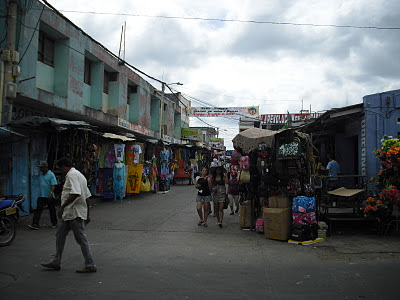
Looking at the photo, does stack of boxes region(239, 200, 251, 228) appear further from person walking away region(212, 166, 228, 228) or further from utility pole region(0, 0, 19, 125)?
utility pole region(0, 0, 19, 125)

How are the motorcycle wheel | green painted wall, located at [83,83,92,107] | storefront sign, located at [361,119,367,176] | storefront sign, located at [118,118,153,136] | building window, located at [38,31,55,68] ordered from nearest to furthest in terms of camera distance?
the motorcycle wheel, storefront sign, located at [361,119,367,176], building window, located at [38,31,55,68], green painted wall, located at [83,83,92,107], storefront sign, located at [118,118,153,136]

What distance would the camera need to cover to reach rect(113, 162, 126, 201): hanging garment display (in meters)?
13.9

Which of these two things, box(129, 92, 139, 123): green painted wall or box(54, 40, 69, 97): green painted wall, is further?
box(129, 92, 139, 123): green painted wall

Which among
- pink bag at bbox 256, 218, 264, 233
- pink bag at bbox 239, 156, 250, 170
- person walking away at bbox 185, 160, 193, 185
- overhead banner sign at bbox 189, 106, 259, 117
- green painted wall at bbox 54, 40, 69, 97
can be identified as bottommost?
pink bag at bbox 256, 218, 264, 233

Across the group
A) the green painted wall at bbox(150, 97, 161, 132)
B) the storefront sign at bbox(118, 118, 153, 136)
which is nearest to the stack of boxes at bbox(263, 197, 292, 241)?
the storefront sign at bbox(118, 118, 153, 136)

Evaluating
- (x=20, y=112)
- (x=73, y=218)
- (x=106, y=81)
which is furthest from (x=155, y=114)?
(x=73, y=218)

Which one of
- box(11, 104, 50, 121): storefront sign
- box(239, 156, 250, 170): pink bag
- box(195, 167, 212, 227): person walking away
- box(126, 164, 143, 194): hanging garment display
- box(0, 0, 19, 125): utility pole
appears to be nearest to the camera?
box(239, 156, 250, 170): pink bag

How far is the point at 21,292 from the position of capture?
4520mm

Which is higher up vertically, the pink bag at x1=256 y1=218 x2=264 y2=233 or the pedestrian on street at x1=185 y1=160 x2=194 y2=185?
the pedestrian on street at x1=185 y1=160 x2=194 y2=185

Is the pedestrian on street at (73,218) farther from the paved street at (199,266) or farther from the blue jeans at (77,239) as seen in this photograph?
the paved street at (199,266)

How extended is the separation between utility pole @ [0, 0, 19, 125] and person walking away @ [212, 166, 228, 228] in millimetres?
6282

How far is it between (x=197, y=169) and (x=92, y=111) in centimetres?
1362

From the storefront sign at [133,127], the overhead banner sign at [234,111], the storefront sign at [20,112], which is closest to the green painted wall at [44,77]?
the storefront sign at [20,112]

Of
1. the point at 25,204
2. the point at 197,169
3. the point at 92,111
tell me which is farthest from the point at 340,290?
the point at 197,169
